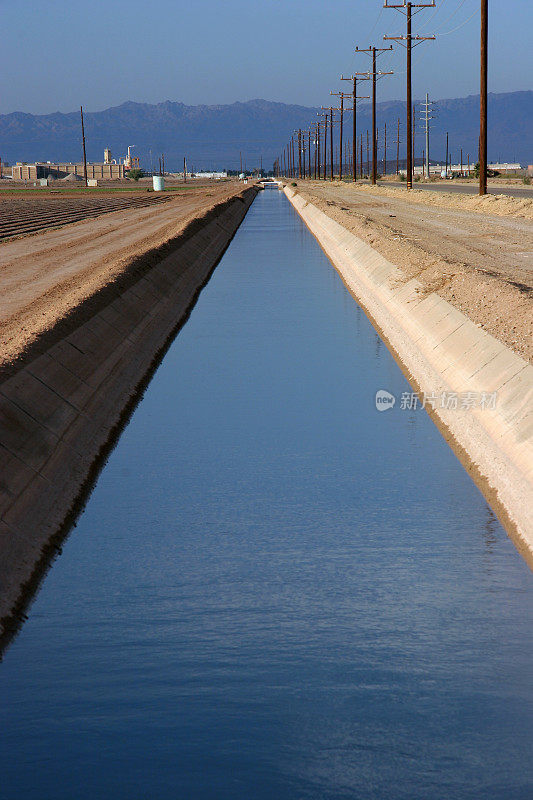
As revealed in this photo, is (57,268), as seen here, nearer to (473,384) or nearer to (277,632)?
(473,384)

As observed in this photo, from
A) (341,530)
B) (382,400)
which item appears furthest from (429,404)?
(341,530)

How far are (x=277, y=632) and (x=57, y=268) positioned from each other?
22.6m

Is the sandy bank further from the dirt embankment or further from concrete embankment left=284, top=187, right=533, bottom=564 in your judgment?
concrete embankment left=284, top=187, right=533, bottom=564

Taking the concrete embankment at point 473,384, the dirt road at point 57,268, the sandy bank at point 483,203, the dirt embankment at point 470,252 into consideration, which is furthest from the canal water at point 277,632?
the sandy bank at point 483,203

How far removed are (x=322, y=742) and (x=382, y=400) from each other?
9193mm

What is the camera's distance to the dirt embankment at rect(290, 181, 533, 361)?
15.7 meters

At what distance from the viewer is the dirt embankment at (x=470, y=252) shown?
15664 mm

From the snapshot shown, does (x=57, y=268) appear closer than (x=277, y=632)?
No

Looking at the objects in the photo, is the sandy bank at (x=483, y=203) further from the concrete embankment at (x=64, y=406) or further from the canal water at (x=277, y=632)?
the canal water at (x=277, y=632)

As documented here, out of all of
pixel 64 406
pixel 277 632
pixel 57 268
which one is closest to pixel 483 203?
pixel 57 268

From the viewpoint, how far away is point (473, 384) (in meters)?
13.1

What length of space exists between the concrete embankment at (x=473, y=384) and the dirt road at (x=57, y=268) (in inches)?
213

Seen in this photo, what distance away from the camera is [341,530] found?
29.8 ft

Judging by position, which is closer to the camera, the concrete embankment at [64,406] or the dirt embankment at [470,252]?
the concrete embankment at [64,406]
